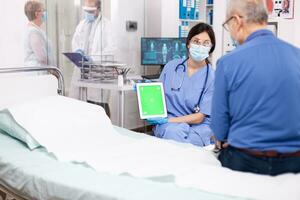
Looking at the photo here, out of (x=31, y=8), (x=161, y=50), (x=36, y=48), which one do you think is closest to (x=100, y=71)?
(x=36, y=48)

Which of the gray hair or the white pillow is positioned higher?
the gray hair

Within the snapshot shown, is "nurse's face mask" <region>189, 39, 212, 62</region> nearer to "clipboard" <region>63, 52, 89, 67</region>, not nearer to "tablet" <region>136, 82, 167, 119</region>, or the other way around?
"tablet" <region>136, 82, 167, 119</region>

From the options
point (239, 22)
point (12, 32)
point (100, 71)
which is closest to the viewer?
point (239, 22)

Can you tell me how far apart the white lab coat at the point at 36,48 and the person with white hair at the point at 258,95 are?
218cm

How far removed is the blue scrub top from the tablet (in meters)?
0.09

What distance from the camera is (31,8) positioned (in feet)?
11.4

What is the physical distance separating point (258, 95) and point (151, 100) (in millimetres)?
1270

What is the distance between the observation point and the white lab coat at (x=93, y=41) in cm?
405

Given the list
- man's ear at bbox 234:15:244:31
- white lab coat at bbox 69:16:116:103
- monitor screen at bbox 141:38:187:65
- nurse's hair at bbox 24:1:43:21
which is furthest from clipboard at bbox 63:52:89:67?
man's ear at bbox 234:15:244:31

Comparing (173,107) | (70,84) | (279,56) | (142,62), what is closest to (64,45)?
(70,84)

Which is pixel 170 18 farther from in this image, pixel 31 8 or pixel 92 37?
pixel 31 8

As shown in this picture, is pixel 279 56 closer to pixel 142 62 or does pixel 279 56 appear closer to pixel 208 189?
pixel 208 189

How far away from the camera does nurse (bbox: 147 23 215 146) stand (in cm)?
277

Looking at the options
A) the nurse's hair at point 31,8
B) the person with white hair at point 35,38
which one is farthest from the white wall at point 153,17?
the nurse's hair at point 31,8
